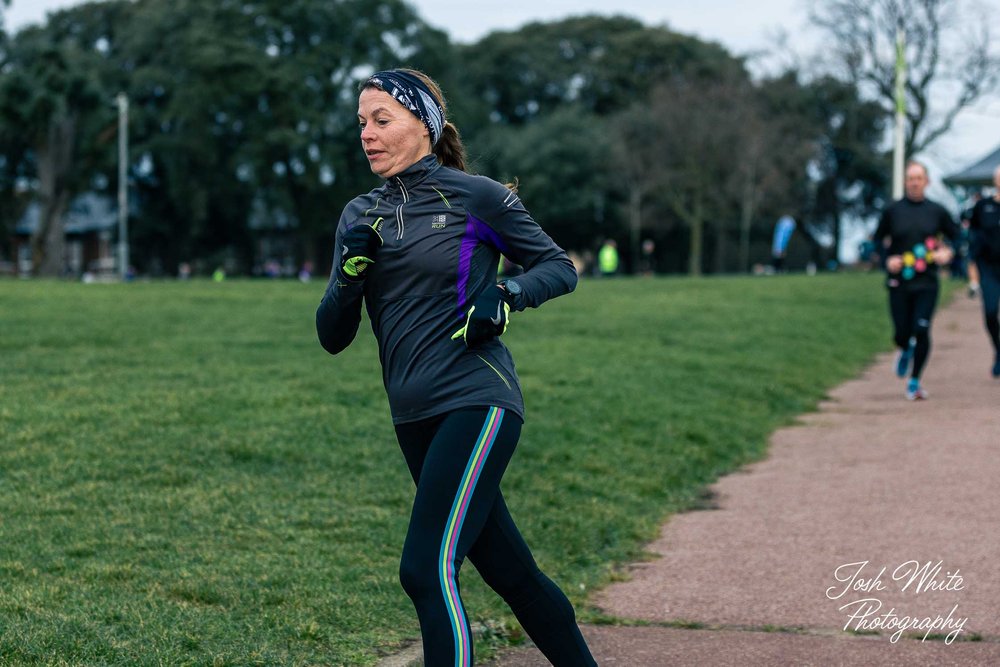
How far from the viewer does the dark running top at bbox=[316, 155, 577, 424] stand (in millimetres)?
3516

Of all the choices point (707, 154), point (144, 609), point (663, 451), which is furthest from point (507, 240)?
point (707, 154)

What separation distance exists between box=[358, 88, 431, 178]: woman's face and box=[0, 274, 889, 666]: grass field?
1.87 metres

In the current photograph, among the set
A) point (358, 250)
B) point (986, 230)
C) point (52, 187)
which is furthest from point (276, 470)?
point (52, 187)

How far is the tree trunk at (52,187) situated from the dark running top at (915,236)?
4455 cm

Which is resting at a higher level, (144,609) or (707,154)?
(707,154)

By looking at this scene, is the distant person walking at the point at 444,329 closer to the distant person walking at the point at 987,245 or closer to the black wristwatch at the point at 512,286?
the black wristwatch at the point at 512,286

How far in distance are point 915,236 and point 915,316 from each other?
0.79 m

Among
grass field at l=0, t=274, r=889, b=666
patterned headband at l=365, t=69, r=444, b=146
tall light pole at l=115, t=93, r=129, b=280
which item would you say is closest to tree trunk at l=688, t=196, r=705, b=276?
tall light pole at l=115, t=93, r=129, b=280

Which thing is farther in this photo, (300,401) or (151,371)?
(151,371)

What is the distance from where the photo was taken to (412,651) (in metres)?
4.77

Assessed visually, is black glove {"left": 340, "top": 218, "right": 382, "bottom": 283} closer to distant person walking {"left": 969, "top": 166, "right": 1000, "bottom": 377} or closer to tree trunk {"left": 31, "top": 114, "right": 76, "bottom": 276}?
distant person walking {"left": 969, "top": 166, "right": 1000, "bottom": 377}

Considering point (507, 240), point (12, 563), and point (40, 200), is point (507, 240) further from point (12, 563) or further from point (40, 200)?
point (40, 200)

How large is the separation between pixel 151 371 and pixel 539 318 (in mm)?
8165

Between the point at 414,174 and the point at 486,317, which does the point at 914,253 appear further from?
the point at 486,317
